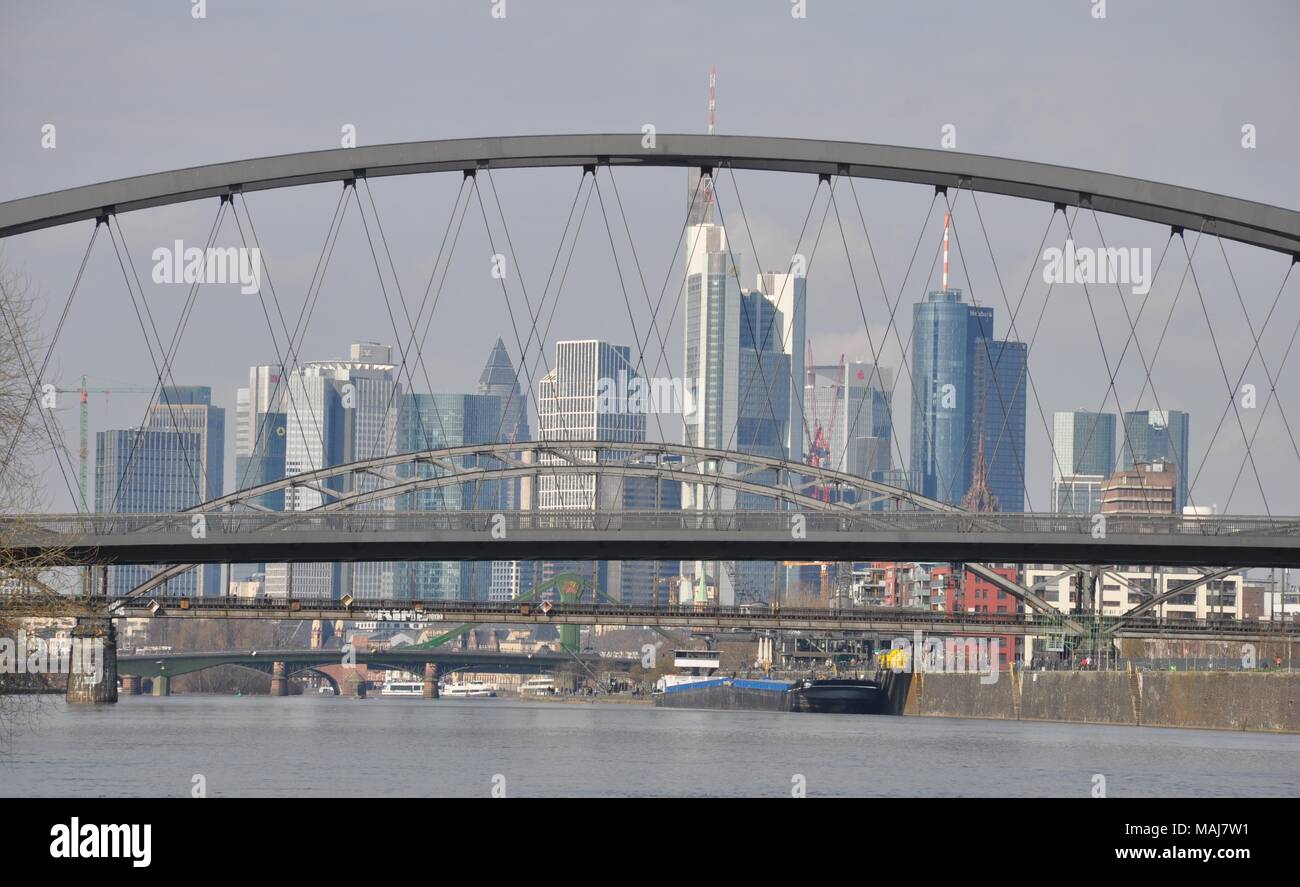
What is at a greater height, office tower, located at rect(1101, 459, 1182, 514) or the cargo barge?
office tower, located at rect(1101, 459, 1182, 514)

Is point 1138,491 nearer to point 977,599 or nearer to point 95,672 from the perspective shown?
point 977,599

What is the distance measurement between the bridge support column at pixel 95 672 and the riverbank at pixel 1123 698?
4108cm

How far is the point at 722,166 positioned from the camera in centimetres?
4525

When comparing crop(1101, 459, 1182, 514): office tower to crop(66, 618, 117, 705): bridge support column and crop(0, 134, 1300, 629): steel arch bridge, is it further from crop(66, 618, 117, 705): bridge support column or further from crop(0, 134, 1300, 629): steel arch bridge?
crop(0, 134, 1300, 629): steel arch bridge

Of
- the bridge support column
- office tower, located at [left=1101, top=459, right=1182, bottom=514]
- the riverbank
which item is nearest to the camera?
the riverbank

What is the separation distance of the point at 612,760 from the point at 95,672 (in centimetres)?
4948

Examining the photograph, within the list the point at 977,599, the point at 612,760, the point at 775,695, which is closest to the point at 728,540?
the point at 612,760

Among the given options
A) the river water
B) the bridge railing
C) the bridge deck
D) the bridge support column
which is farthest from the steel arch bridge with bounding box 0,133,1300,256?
the bridge support column

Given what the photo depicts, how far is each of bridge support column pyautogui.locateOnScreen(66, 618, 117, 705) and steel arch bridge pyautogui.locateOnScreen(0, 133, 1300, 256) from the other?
4904 centimetres

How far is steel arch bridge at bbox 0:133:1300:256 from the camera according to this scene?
145ft

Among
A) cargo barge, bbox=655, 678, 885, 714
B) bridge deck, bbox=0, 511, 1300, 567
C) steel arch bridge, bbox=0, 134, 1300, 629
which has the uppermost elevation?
steel arch bridge, bbox=0, 134, 1300, 629
